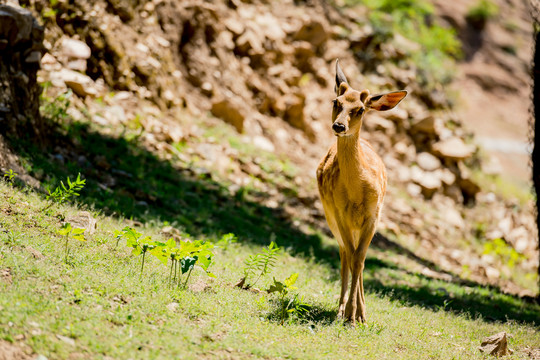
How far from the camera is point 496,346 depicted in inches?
201

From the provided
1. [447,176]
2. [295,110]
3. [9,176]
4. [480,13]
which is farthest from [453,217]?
[480,13]

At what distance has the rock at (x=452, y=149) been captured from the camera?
16.1 meters

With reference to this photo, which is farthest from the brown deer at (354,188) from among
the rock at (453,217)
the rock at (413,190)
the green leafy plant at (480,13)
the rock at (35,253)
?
the green leafy plant at (480,13)

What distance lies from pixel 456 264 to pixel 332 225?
24.4 ft

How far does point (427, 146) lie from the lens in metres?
16.3

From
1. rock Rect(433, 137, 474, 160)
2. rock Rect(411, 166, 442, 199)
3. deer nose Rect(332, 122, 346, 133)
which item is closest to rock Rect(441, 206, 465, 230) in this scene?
rock Rect(411, 166, 442, 199)

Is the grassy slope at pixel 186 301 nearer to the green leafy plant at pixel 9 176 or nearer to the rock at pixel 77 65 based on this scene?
the green leafy plant at pixel 9 176

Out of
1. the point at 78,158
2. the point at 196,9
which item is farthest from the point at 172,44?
the point at 78,158

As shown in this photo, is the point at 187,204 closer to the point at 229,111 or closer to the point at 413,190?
the point at 229,111

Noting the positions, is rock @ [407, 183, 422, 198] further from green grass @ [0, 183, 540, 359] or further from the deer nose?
the deer nose

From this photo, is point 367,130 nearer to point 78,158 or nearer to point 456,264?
point 456,264

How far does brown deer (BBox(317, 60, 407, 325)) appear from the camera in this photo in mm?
5297

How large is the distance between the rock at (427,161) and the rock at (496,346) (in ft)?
36.3

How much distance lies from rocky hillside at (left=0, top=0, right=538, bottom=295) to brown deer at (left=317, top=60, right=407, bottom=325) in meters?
3.97
